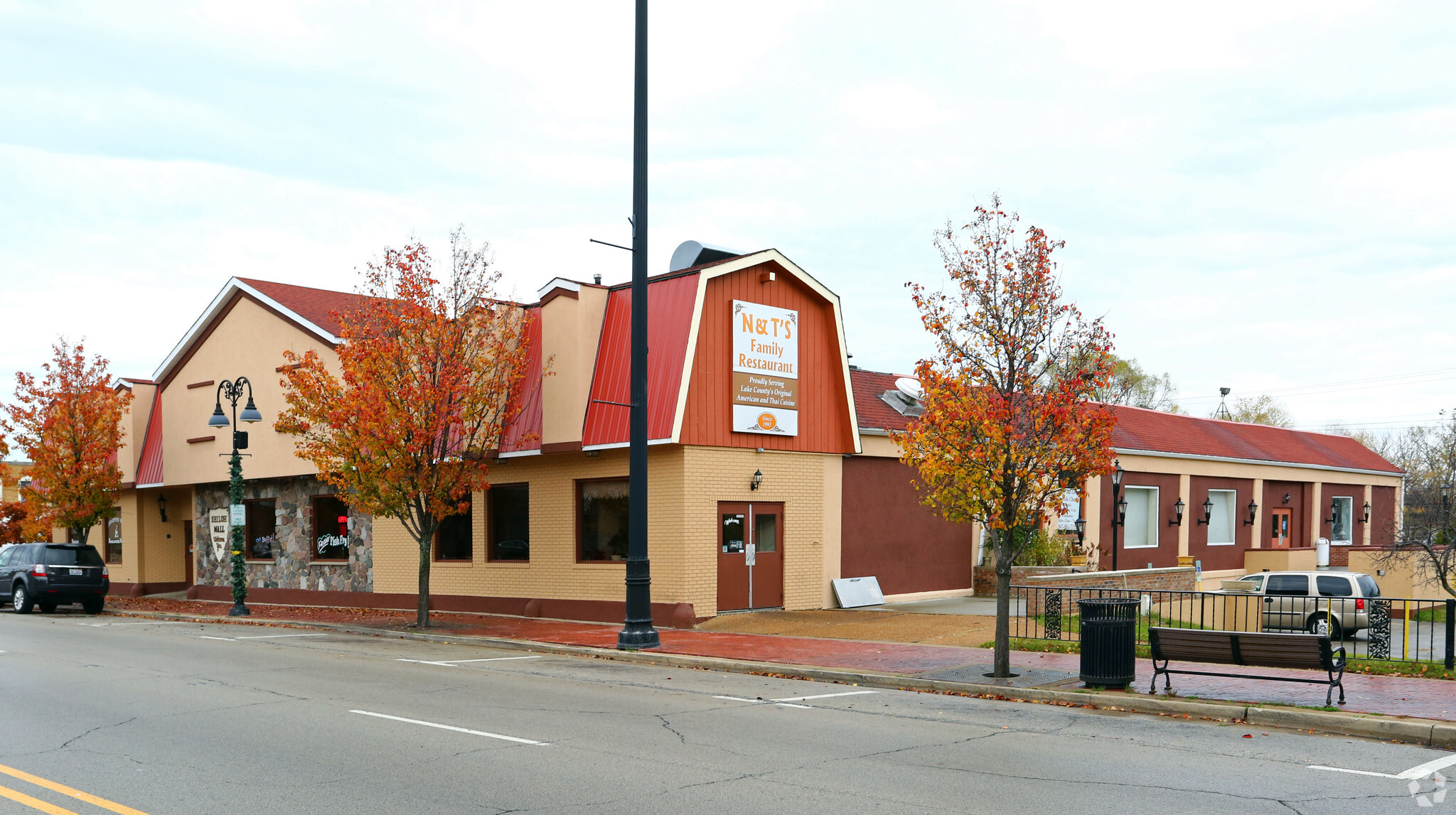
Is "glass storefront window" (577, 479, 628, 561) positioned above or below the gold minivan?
above

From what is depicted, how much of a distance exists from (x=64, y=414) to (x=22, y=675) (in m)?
22.1

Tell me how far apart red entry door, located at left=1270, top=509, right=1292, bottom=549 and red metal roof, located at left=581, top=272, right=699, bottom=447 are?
2919 centimetres

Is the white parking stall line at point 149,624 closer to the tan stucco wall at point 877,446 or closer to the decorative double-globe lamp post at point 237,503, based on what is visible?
the decorative double-globe lamp post at point 237,503

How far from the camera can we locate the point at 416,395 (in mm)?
20594

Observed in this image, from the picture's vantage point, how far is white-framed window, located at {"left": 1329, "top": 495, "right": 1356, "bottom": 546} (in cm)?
4503

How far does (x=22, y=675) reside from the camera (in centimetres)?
1478

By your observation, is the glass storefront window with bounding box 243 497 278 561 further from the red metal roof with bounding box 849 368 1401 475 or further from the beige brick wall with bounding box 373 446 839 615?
the red metal roof with bounding box 849 368 1401 475

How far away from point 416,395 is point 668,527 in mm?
5293

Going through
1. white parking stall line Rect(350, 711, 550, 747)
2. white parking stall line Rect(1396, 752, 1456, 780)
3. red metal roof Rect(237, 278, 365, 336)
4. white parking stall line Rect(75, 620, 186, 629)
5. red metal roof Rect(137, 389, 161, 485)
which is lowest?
white parking stall line Rect(75, 620, 186, 629)

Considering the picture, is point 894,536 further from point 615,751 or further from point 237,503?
point 615,751

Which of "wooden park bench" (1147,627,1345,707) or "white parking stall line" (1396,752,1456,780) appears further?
"wooden park bench" (1147,627,1345,707)

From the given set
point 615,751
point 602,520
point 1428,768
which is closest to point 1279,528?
point 602,520

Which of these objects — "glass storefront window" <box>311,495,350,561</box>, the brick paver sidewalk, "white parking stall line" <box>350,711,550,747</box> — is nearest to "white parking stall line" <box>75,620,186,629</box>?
the brick paver sidewalk

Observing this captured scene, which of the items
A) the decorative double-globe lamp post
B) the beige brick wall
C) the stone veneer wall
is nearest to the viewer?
the beige brick wall
